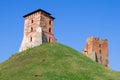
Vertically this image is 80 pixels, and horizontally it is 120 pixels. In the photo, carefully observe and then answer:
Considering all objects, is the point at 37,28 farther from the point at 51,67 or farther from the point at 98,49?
the point at 98,49

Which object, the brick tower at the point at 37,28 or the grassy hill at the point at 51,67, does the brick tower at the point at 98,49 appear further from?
the grassy hill at the point at 51,67

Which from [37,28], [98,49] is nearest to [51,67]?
[37,28]

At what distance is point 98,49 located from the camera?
11812 cm

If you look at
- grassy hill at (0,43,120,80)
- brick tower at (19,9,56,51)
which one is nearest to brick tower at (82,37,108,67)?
brick tower at (19,9,56,51)

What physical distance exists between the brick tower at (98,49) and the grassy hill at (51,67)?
4533 centimetres

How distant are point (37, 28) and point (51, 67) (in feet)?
98.0

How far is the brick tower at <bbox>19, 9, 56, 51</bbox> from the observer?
281 ft

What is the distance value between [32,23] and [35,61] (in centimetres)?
2786

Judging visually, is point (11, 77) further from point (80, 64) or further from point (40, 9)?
point (40, 9)

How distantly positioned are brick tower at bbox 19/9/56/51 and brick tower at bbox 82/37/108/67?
98.6 ft

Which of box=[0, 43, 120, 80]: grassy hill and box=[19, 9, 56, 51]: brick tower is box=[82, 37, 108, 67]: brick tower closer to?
box=[19, 9, 56, 51]: brick tower

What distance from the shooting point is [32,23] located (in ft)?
289

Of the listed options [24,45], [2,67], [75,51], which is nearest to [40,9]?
[24,45]

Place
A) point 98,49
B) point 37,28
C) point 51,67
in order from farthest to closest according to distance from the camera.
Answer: point 98,49 → point 37,28 → point 51,67
